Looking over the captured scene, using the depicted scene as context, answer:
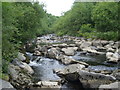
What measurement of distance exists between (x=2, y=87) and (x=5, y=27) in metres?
2.60

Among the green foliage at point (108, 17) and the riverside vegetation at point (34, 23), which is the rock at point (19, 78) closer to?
the riverside vegetation at point (34, 23)

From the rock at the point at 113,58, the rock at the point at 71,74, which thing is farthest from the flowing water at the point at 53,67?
the rock at the point at 113,58

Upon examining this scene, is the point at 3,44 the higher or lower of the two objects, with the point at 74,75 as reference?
higher

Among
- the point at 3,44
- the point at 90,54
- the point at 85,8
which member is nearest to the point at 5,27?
the point at 3,44

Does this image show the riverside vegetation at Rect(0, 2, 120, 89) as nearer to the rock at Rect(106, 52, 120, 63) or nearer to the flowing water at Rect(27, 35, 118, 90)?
the flowing water at Rect(27, 35, 118, 90)

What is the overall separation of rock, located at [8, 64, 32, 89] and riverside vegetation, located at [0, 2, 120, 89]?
0.44m

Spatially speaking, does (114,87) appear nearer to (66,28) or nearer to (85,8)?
(85,8)

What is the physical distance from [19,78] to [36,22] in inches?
339

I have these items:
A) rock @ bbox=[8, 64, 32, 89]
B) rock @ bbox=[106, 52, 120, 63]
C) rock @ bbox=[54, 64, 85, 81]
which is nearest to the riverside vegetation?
rock @ bbox=[8, 64, 32, 89]

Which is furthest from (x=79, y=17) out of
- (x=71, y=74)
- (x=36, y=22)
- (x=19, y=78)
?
(x=19, y=78)

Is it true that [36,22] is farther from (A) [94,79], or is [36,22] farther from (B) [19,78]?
(A) [94,79]

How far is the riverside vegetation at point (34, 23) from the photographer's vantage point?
8.47 metres

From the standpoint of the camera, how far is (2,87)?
258 inches

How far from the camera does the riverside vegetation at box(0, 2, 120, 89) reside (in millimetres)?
8469
